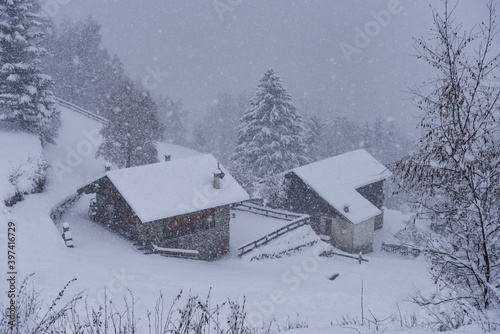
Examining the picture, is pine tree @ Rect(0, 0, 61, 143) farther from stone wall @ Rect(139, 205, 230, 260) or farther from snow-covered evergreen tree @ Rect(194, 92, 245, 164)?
snow-covered evergreen tree @ Rect(194, 92, 245, 164)

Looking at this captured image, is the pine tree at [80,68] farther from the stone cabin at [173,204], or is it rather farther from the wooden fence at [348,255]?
the wooden fence at [348,255]

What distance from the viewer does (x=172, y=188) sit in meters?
23.1

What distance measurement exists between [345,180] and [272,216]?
20.5 ft

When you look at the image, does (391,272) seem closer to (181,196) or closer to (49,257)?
(181,196)

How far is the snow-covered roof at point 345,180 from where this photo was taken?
27891 mm

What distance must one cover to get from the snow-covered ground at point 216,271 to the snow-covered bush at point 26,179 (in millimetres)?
446

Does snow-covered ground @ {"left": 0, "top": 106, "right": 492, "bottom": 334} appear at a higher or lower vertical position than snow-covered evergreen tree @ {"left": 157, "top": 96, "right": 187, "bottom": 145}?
lower

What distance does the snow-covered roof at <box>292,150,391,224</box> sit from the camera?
27.9m

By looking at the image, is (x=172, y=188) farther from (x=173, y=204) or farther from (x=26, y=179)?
(x=26, y=179)

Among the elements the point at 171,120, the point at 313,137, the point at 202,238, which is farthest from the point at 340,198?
the point at 171,120

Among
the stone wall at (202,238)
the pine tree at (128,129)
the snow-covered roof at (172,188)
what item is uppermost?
the pine tree at (128,129)

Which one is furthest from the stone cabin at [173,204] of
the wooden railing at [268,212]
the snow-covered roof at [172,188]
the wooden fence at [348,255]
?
the wooden fence at [348,255]

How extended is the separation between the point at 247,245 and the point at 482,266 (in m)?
17.7

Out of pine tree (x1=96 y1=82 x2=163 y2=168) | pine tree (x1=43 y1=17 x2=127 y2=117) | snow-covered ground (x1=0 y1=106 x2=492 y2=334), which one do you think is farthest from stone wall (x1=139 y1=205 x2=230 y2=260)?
pine tree (x1=43 y1=17 x2=127 y2=117)
